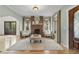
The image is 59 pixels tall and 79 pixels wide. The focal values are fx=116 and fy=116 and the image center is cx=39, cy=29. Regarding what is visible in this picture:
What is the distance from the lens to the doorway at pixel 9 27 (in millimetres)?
6359

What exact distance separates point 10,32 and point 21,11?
1305mm

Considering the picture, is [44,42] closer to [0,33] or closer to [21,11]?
[21,11]

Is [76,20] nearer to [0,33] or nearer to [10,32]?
[10,32]

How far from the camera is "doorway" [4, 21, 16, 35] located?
250 inches

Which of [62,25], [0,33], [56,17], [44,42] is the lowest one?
[44,42]

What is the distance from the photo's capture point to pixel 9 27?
6645mm

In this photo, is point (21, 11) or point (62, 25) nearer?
point (62, 25)

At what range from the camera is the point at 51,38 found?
6234 millimetres

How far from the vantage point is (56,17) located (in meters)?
6.08

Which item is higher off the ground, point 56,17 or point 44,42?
point 56,17
